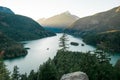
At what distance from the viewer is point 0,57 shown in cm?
7794

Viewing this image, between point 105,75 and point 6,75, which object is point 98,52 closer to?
point 105,75

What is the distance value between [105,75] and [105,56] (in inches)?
544

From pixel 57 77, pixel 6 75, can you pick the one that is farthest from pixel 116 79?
pixel 6 75

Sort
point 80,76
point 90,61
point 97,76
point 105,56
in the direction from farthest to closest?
point 105,56 → point 90,61 → point 97,76 → point 80,76

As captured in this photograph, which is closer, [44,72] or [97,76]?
[97,76]

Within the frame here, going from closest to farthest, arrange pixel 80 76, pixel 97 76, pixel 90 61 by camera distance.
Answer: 1. pixel 80 76
2. pixel 97 76
3. pixel 90 61

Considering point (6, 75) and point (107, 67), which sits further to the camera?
point (6, 75)

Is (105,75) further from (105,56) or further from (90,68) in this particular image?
(105,56)

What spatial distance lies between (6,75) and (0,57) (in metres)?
9.31

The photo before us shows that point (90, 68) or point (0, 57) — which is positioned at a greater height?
point (0, 57)

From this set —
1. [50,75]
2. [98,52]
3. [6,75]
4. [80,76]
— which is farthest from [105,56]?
[80,76]

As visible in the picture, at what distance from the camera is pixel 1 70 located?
3223 inches

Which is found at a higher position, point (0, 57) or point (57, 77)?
point (0, 57)

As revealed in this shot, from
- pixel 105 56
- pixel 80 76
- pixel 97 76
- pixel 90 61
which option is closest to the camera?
pixel 80 76
